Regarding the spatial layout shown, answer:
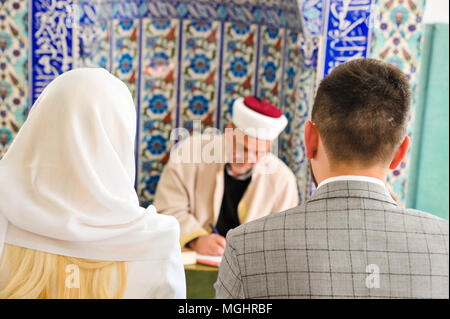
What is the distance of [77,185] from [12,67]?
215cm

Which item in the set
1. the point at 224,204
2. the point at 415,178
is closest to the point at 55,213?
the point at 224,204

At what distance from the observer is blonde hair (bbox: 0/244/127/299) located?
4.19ft

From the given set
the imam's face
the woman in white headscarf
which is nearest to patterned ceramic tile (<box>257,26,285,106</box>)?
the imam's face

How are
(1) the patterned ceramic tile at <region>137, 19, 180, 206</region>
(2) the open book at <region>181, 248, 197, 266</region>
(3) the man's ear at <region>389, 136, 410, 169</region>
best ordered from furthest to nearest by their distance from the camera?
(1) the patterned ceramic tile at <region>137, 19, 180, 206</region> → (2) the open book at <region>181, 248, 197, 266</region> → (3) the man's ear at <region>389, 136, 410, 169</region>

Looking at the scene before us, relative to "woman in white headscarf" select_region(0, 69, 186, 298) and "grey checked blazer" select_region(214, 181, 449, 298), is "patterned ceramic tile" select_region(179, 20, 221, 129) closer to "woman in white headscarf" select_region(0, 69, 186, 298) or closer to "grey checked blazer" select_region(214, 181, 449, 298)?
"woman in white headscarf" select_region(0, 69, 186, 298)

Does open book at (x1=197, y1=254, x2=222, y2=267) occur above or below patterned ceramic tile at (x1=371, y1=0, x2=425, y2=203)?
below

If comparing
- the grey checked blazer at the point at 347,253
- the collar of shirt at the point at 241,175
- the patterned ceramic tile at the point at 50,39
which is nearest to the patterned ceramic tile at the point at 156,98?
the collar of shirt at the point at 241,175

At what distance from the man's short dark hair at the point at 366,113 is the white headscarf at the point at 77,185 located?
556 millimetres

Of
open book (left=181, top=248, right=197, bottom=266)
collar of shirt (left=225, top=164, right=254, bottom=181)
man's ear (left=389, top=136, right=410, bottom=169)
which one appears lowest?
open book (left=181, top=248, right=197, bottom=266)

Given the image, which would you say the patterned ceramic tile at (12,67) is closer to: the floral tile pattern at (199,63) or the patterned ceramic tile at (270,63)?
the floral tile pattern at (199,63)

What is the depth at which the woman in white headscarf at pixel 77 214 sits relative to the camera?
129 cm

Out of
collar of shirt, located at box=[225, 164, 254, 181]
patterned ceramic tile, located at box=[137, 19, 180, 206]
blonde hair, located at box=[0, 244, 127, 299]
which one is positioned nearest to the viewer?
blonde hair, located at box=[0, 244, 127, 299]

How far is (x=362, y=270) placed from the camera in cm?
104
